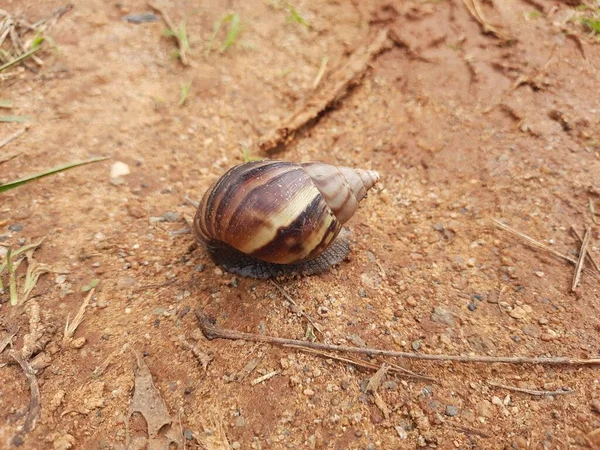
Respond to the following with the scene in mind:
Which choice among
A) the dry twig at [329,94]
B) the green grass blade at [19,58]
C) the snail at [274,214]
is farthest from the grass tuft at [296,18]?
the snail at [274,214]

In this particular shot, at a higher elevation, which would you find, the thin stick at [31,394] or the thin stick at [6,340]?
the thin stick at [6,340]

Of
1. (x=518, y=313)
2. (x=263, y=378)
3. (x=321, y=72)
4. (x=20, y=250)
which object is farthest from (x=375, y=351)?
(x=321, y=72)

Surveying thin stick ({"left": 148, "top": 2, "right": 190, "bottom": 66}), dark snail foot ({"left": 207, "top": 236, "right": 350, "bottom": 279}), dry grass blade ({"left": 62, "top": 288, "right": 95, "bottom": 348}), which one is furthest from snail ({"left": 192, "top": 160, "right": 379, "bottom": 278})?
thin stick ({"left": 148, "top": 2, "right": 190, "bottom": 66})

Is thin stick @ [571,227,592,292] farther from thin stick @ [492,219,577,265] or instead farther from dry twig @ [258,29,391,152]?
dry twig @ [258,29,391,152]

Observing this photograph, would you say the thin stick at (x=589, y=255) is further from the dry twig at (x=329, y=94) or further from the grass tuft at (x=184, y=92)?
the grass tuft at (x=184, y=92)

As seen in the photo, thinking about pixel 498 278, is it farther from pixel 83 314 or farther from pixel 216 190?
pixel 83 314

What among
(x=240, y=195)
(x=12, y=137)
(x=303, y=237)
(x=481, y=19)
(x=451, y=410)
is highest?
(x=481, y=19)

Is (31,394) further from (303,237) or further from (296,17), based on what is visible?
(296,17)
